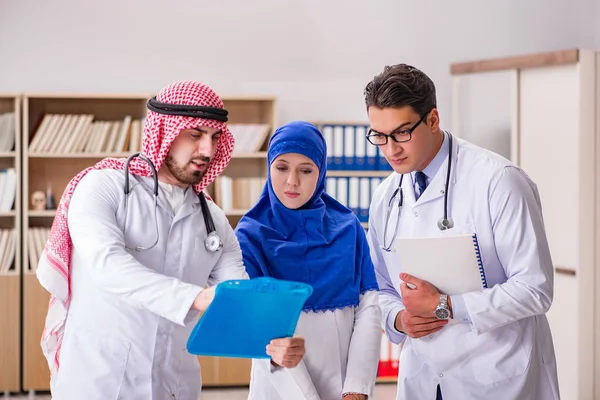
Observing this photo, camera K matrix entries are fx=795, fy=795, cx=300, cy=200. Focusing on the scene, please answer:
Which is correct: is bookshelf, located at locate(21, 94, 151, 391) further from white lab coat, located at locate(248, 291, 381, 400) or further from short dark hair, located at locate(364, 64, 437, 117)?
short dark hair, located at locate(364, 64, 437, 117)

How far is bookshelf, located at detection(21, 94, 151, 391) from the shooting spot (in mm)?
5355

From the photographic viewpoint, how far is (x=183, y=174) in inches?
77.2

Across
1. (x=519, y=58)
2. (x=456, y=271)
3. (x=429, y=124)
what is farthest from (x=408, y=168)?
(x=519, y=58)

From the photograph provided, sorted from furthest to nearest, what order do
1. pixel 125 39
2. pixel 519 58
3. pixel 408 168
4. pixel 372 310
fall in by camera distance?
pixel 125 39 → pixel 519 58 → pixel 372 310 → pixel 408 168

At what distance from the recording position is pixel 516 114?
5230 mm

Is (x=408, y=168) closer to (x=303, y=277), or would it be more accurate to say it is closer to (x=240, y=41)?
(x=303, y=277)

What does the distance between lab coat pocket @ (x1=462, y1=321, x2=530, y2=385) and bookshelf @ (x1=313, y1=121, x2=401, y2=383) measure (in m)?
3.41

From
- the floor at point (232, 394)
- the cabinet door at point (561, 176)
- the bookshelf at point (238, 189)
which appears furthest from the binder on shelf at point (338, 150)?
the floor at point (232, 394)

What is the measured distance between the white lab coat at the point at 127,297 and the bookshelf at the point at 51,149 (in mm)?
3645

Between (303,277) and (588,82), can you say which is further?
(588,82)

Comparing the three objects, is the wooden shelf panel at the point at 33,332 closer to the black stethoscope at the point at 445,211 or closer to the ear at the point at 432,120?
the black stethoscope at the point at 445,211

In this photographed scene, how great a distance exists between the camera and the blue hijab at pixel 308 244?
227 cm

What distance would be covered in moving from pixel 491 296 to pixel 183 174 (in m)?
0.83

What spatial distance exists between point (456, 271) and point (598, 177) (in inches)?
120
